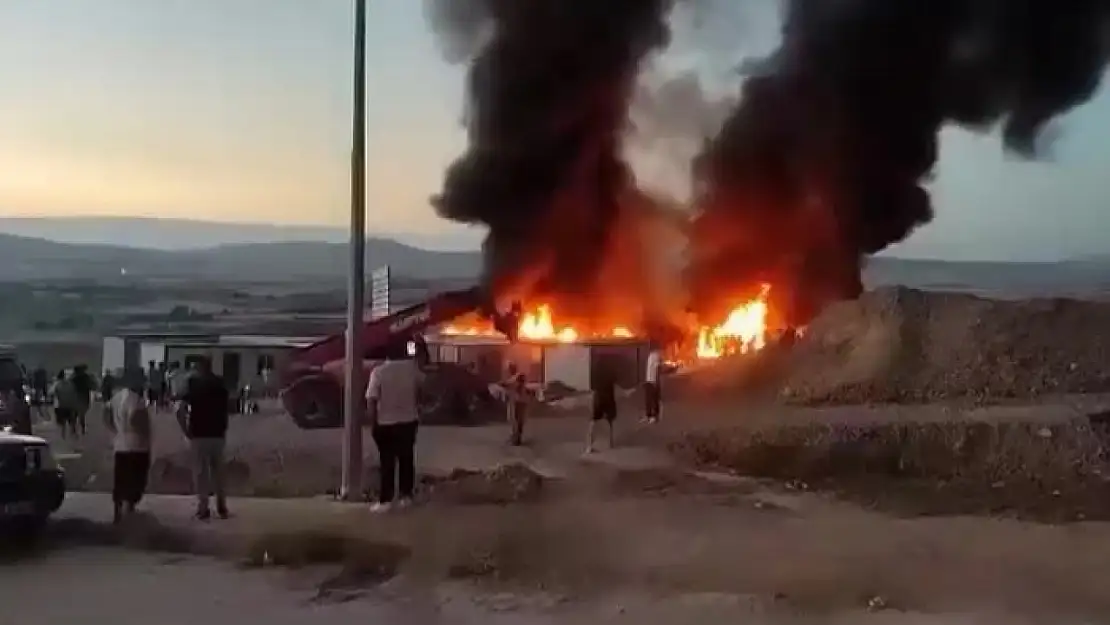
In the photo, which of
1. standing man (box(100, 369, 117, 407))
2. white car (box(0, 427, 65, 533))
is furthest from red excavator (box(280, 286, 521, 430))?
white car (box(0, 427, 65, 533))

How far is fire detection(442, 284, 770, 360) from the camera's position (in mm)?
24000

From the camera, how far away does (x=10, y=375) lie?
15.7 meters

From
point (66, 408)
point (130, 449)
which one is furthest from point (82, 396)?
point (130, 449)

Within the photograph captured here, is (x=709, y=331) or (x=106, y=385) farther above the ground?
(x=709, y=331)

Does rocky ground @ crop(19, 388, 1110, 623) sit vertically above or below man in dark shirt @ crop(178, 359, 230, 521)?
below

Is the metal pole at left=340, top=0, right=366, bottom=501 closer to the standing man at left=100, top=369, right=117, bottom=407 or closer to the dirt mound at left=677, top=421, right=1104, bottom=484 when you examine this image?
the dirt mound at left=677, top=421, right=1104, bottom=484

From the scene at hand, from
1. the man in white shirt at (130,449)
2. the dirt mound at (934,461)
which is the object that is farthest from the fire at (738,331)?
the man in white shirt at (130,449)

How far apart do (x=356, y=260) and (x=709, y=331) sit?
15.7 meters

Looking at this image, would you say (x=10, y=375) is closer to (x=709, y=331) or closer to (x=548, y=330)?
(x=548, y=330)

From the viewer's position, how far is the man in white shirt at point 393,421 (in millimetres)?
10312

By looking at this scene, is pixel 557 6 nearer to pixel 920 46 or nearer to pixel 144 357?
pixel 920 46

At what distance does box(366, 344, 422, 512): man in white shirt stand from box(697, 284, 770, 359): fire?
14994mm

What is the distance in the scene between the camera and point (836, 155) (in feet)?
82.4

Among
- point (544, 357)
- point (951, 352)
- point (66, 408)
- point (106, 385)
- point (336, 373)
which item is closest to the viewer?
point (66, 408)
